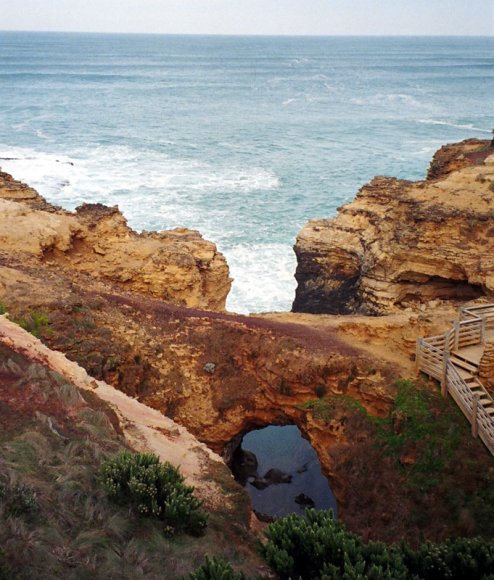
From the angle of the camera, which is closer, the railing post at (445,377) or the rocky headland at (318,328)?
the rocky headland at (318,328)

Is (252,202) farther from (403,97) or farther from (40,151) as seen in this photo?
(403,97)

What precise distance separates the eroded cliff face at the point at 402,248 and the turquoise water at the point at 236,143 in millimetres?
5589

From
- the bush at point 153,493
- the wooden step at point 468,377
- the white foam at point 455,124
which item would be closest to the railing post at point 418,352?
the wooden step at point 468,377

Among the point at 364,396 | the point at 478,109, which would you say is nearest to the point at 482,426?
the point at 364,396

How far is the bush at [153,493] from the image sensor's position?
388 inches

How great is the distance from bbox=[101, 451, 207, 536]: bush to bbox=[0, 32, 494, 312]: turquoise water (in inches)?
995

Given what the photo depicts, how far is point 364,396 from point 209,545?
33.1 ft

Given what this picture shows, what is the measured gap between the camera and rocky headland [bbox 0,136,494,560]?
17.1m

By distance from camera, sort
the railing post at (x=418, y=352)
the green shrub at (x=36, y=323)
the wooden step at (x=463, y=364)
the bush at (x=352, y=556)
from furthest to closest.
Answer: the green shrub at (x=36, y=323), the railing post at (x=418, y=352), the wooden step at (x=463, y=364), the bush at (x=352, y=556)

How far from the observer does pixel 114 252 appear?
91.2ft

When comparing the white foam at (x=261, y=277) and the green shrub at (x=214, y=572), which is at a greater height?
the green shrub at (x=214, y=572)

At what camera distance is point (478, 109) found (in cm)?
9462

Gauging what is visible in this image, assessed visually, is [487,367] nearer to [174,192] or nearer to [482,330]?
[482,330]

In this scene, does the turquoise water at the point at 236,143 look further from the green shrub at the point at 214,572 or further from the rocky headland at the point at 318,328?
the green shrub at the point at 214,572
